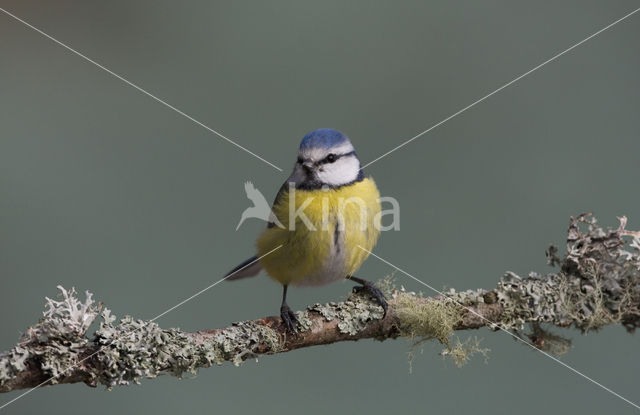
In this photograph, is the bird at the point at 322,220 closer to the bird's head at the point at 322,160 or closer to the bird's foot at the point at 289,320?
the bird's head at the point at 322,160

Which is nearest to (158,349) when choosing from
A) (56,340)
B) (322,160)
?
(56,340)

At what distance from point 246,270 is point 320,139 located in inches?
21.3

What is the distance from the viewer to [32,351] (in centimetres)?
139

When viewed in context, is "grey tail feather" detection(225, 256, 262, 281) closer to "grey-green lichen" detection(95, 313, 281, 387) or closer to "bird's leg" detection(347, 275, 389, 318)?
"bird's leg" detection(347, 275, 389, 318)

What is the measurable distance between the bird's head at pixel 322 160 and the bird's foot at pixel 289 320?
48 centimetres

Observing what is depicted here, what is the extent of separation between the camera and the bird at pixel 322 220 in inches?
82.7

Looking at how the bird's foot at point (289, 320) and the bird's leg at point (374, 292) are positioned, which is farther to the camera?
the bird's leg at point (374, 292)

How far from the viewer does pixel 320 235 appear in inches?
82.0

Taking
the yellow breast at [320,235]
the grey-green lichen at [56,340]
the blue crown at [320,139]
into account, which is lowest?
the grey-green lichen at [56,340]

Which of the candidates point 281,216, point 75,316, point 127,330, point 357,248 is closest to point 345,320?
point 357,248

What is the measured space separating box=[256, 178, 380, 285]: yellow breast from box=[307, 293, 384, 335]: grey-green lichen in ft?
0.72

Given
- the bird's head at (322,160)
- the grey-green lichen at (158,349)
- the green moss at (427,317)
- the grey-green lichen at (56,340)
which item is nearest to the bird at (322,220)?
the bird's head at (322,160)

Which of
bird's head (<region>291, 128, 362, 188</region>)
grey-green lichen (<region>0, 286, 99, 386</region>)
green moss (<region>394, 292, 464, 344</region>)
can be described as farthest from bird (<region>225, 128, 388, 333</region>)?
grey-green lichen (<region>0, 286, 99, 386</region>)

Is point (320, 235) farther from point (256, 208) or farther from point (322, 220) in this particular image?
point (256, 208)
